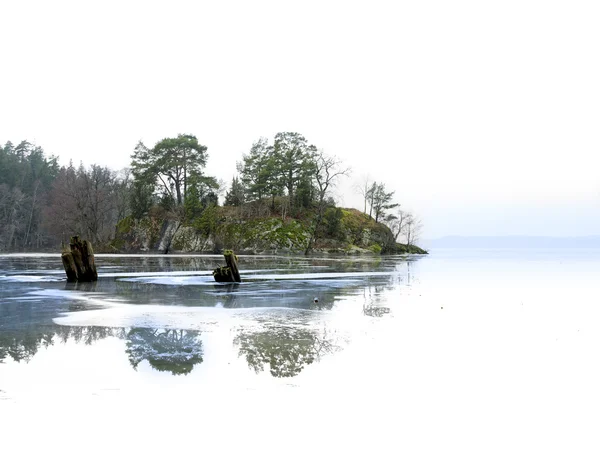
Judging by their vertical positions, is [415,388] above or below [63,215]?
below

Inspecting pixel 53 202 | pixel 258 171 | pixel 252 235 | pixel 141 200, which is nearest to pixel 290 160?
pixel 258 171

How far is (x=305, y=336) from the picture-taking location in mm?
9469

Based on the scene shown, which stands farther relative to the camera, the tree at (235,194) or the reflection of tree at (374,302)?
the tree at (235,194)

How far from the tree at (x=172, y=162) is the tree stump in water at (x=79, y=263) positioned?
6031cm

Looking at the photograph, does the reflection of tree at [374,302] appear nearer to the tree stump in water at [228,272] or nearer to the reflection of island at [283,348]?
the reflection of island at [283,348]

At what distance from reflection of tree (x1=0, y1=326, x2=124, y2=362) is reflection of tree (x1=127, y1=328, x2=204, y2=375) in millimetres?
579

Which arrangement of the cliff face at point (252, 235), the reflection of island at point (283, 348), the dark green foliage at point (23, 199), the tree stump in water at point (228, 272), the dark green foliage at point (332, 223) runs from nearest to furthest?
1. the reflection of island at point (283, 348)
2. the tree stump in water at point (228, 272)
3. the cliff face at point (252, 235)
4. the dark green foliage at point (332, 223)
5. the dark green foliage at point (23, 199)

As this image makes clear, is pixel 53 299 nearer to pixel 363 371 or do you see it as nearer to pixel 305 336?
pixel 305 336

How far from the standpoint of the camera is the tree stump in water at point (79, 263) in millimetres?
21545

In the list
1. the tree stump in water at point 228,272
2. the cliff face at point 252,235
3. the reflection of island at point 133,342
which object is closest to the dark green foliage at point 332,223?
the cliff face at point 252,235

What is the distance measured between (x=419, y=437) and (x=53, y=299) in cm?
1297

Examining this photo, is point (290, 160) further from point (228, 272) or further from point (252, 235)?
point (228, 272)

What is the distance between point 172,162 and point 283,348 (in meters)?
75.7

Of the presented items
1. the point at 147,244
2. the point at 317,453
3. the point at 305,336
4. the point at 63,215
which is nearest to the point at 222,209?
the point at 147,244
